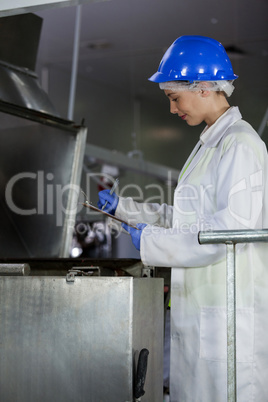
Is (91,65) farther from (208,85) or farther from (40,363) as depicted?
(40,363)

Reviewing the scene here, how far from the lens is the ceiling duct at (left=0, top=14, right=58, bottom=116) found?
2.39 meters

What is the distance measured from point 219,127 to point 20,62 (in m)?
1.44

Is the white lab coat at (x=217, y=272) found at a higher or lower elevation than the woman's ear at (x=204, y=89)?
lower

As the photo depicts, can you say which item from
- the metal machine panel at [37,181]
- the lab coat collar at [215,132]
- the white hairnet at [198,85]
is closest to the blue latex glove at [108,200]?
the lab coat collar at [215,132]

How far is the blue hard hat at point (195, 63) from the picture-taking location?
4.70 ft

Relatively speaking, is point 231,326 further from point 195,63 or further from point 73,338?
point 195,63

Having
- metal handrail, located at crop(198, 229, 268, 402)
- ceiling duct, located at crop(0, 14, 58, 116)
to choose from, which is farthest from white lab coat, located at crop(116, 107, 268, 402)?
ceiling duct, located at crop(0, 14, 58, 116)

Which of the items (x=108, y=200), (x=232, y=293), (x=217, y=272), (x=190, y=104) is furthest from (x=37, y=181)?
(x=232, y=293)

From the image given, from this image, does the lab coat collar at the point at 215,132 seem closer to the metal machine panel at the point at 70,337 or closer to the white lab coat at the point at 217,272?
the white lab coat at the point at 217,272

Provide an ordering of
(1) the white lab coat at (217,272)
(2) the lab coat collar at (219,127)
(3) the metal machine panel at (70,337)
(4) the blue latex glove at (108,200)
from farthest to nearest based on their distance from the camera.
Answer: (4) the blue latex glove at (108,200)
(2) the lab coat collar at (219,127)
(1) the white lab coat at (217,272)
(3) the metal machine panel at (70,337)

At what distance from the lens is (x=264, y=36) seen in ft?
14.7

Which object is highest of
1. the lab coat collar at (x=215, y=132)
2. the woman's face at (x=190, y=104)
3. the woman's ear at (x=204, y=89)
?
the woman's ear at (x=204, y=89)

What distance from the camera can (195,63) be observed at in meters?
1.43

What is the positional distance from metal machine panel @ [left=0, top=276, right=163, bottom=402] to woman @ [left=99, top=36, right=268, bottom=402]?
0.17m
